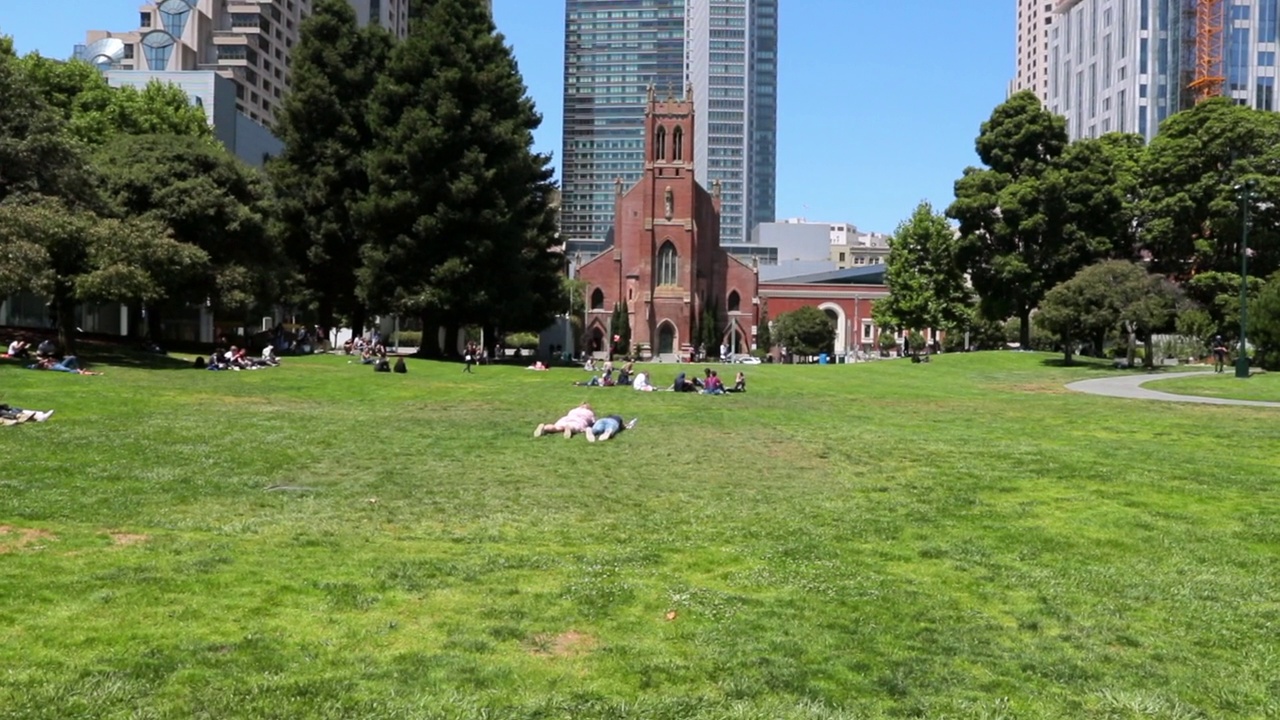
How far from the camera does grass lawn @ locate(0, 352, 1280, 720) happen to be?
5.79 metres

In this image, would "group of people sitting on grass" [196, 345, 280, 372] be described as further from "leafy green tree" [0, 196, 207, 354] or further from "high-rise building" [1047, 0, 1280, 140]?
"high-rise building" [1047, 0, 1280, 140]

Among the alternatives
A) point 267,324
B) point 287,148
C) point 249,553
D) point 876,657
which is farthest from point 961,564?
point 267,324

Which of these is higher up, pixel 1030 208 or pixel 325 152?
pixel 325 152

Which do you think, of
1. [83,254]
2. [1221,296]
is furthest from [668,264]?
[83,254]

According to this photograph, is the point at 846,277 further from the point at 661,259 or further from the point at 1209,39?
the point at 1209,39

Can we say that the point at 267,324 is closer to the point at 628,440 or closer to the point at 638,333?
the point at 638,333

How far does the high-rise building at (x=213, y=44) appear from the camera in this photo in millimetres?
93812

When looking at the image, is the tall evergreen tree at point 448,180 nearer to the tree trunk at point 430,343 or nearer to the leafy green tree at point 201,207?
the tree trunk at point 430,343

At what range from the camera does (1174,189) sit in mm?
51969

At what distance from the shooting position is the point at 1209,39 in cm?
10169

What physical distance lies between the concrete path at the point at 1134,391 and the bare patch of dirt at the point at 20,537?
2526 cm

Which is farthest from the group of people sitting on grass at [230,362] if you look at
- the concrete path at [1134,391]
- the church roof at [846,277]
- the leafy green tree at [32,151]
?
the church roof at [846,277]

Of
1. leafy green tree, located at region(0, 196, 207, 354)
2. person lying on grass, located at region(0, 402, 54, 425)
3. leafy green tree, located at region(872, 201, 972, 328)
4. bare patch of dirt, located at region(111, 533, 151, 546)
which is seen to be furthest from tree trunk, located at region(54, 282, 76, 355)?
leafy green tree, located at region(872, 201, 972, 328)

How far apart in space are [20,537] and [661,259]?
89.1 metres
